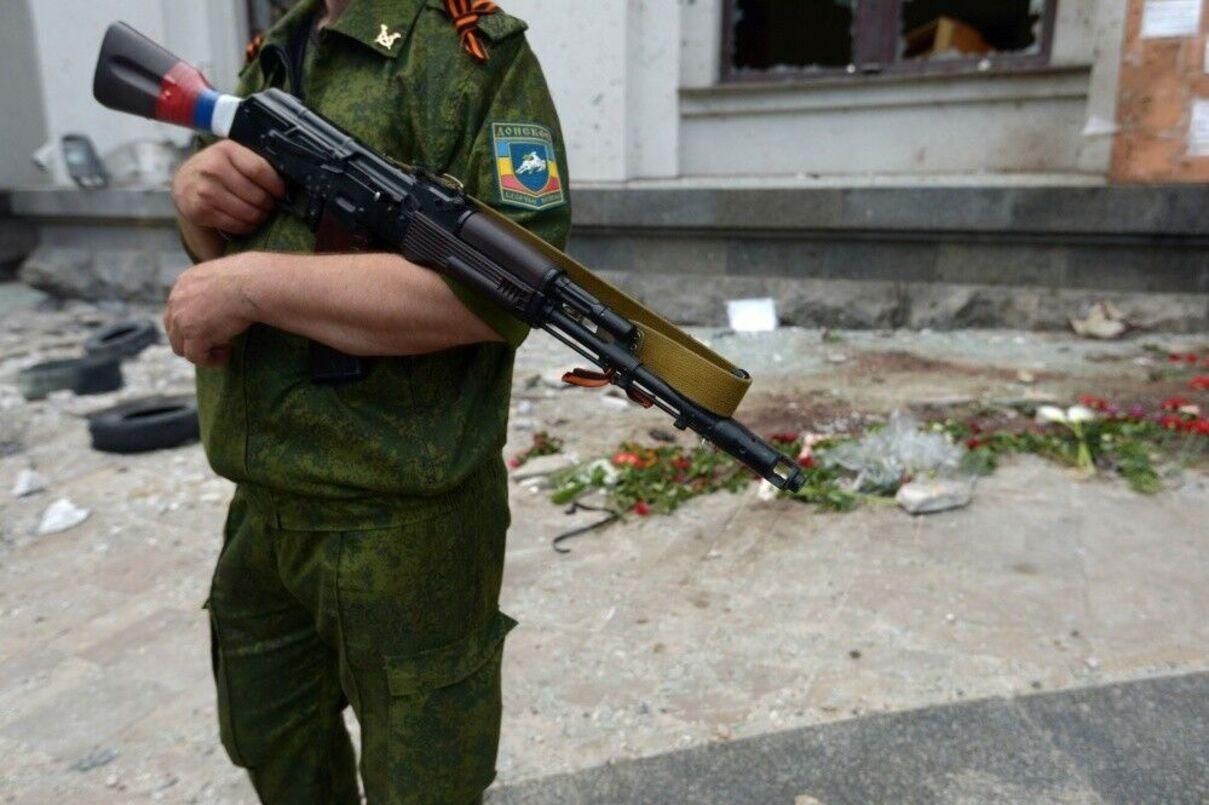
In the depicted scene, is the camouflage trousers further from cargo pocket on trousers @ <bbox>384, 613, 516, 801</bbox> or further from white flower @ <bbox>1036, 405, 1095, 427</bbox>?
white flower @ <bbox>1036, 405, 1095, 427</bbox>

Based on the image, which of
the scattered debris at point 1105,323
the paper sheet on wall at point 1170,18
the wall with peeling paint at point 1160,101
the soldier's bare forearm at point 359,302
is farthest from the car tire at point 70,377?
the paper sheet on wall at point 1170,18

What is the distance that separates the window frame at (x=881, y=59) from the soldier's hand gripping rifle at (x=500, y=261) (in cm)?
525

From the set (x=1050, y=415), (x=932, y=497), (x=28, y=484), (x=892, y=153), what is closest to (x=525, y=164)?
(x=932, y=497)

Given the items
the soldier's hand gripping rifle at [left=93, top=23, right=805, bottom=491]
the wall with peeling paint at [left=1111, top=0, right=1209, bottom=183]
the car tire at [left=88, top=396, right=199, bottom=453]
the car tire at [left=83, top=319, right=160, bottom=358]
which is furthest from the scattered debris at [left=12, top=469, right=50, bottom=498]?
the wall with peeling paint at [left=1111, top=0, right=1209, bottom=183]

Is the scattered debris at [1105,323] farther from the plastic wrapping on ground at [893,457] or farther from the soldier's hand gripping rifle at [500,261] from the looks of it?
the soldier's hand gripping rifle at [500,261]

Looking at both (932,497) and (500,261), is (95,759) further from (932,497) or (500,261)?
(932,497)

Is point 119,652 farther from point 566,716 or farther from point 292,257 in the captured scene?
point 292,257

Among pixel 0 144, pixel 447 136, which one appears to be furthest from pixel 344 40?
pixel 0 144

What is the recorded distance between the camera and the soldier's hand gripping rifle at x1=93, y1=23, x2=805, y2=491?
1.17 m

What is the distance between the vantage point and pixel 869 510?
11.3 feet

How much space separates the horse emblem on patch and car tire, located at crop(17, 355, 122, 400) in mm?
5124

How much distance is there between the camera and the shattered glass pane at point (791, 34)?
6182 mm

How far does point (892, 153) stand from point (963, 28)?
3.10 ft

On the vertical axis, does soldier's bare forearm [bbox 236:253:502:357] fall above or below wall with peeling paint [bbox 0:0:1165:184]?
below
